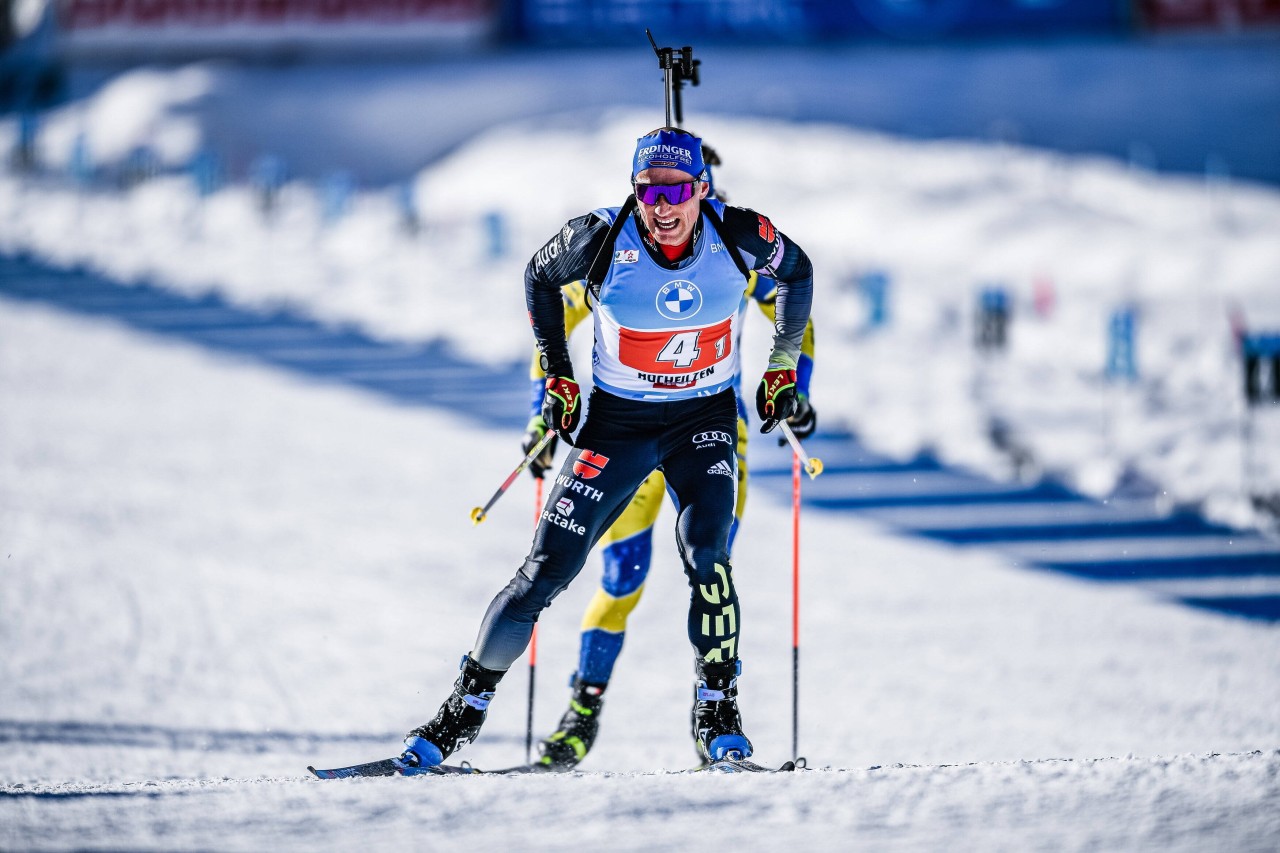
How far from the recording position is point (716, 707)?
524cm

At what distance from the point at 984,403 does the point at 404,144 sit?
14593 mm

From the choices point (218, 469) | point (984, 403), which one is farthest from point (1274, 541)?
point (218, 469)

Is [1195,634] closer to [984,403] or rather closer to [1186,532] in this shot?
[1186,532]

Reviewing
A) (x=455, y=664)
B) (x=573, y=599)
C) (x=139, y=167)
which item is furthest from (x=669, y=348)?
(x=139, y=167)

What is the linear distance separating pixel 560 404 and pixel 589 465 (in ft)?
0.82

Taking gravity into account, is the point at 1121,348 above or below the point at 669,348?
below

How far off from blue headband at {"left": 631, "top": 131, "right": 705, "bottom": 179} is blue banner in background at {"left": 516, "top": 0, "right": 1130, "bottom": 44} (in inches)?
781

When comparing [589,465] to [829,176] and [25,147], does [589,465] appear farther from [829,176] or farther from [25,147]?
[25,147]

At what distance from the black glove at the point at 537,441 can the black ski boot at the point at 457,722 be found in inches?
32.5

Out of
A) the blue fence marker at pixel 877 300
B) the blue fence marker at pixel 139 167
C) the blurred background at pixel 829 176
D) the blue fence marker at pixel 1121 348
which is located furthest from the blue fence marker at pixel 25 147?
the blue fence marker at pixel 1121 348

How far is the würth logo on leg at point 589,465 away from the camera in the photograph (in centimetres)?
502

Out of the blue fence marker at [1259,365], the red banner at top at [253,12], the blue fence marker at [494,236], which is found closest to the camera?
the blue fence marker at [1259,365]

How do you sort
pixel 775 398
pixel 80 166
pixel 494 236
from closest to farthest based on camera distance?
pixel 775 398 → pixel 494 236 → pixel 80 166

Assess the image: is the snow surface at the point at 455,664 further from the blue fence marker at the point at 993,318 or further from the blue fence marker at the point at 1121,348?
the blue fence marker at the point at 993,318
